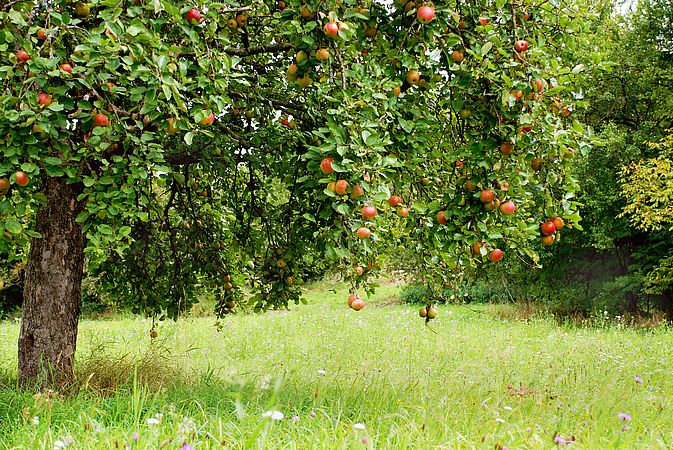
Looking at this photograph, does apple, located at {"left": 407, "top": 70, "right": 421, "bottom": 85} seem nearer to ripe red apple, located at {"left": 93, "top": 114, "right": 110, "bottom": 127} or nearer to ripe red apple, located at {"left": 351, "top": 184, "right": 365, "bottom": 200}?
ripe red apple, located at {"left": 351, "top": 184, "right": 365, "bottom": 200}

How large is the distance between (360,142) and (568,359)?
5.52 metres

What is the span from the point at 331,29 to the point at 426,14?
491 millimetres

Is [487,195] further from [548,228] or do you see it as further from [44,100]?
[44,100]

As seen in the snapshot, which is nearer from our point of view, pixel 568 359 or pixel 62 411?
pixel 62 411

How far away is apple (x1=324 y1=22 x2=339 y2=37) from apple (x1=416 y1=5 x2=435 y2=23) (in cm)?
43

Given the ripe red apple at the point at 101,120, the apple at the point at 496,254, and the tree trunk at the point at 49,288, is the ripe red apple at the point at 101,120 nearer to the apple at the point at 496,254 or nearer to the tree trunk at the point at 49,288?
the tree trunk at the point at 49,288

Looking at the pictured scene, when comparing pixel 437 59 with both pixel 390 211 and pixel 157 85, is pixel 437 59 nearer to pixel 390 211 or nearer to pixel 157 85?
pixel 390 211

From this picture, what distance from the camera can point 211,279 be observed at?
5.62 metres

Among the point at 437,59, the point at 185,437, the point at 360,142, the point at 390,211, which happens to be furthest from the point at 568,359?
the point at 185,437

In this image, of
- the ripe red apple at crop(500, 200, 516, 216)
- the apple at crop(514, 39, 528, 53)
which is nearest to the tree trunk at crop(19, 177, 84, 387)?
the ripe red apple at crop(500, 200, 516, 216)

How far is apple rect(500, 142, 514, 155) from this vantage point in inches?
127

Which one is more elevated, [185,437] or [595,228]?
[595,228]

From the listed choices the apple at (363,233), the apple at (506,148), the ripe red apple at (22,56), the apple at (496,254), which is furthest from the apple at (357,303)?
the ripe red apple at (22,56)

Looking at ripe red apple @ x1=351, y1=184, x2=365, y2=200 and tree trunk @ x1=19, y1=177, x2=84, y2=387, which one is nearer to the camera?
ripe red apple @ x1=351, y1=184, x2=365, y2=200
